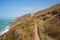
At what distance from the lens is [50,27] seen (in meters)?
26.6

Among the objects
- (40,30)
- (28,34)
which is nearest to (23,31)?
(28,34)

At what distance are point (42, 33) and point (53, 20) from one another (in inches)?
211

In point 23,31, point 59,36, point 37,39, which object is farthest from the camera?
point 23,31

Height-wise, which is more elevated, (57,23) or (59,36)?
(57,23)

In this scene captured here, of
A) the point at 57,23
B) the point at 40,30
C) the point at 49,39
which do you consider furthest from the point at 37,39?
the point at 57,23

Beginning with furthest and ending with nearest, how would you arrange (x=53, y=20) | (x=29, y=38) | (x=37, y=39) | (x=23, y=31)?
1. (x=53, y=20)
2. (x=23, y=31)
3. (x=29, y=38)
4. (x=37, y=39)

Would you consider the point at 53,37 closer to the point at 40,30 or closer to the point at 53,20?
the point at 40,30

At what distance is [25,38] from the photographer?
2520cm

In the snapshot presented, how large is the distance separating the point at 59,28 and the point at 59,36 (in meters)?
3.03

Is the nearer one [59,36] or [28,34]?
[59,36]

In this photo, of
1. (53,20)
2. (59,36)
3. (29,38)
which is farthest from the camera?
(53,20)

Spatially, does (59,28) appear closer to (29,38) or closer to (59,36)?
(59,36)

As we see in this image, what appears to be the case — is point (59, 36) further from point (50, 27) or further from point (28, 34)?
point (28, 34)

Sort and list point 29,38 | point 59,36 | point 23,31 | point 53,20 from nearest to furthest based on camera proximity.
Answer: point 59,36, point 29,38, point 23,31, point 53,20
